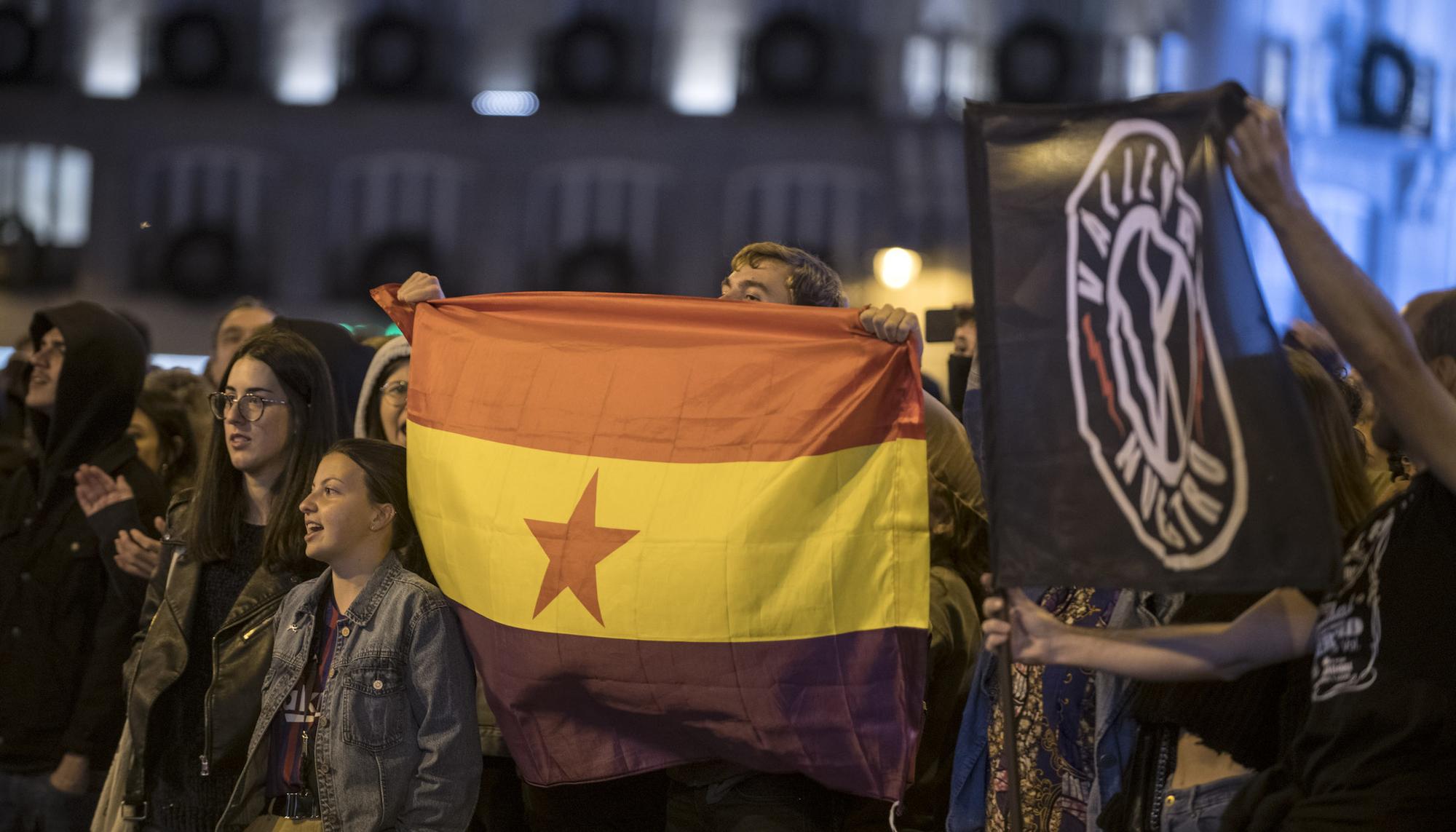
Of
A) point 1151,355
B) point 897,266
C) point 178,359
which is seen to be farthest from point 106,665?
point 178,359

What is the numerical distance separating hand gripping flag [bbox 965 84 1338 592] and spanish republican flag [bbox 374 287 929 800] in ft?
2.66

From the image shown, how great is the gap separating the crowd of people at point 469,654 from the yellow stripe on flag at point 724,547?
0.26 meters

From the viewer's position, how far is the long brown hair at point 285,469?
13.9 ft

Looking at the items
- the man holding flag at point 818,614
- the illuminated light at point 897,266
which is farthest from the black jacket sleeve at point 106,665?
the illuminated light at point 897,266

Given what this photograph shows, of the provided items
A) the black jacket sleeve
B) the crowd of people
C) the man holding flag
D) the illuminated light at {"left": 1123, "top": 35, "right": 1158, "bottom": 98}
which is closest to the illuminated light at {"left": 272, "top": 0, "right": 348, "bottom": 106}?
the illuminated light at {"left": 1123, "top": 35, "right": 1158, "bottom": 98}

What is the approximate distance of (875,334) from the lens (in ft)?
12.6

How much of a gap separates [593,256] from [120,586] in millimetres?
18963

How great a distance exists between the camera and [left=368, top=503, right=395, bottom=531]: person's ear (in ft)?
13.2

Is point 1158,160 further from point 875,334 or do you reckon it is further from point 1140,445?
point 875,334

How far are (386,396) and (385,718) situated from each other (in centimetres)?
165

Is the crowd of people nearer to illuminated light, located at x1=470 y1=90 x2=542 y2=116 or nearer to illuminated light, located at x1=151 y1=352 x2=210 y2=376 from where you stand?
illuminated light, located at x1=151 y1=352 x2=210 y2=376

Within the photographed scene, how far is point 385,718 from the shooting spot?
374cm

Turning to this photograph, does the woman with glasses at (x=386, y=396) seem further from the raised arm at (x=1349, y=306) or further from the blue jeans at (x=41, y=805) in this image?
the raised arm at (x=1349, y=306)

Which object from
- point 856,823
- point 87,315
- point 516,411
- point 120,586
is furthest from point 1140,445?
point 87,315
